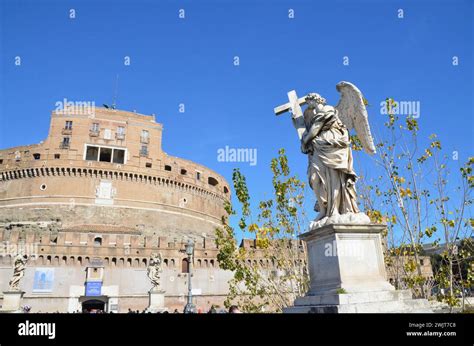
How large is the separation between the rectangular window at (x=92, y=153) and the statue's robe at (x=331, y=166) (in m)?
54.5

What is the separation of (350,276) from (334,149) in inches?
75.2

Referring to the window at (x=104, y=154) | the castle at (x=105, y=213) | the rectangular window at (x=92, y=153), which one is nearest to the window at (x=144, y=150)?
the castle at (x=105, y=213)

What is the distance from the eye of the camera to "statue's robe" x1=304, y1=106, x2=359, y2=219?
5207 millimetres

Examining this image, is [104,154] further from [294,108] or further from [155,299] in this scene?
[294,108]

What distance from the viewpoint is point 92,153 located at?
5472 centimetres

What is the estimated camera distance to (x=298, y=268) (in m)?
10.9

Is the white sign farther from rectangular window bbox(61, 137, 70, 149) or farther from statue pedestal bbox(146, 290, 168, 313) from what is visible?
rectangular window bbox(61, 137, 70, 149)

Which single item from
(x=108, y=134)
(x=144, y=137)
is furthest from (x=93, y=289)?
(x=144, y=137)

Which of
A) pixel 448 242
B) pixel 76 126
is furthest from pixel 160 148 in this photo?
pixel 448 242

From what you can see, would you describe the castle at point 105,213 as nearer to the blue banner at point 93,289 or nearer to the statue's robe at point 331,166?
the blue banner at point 93,289

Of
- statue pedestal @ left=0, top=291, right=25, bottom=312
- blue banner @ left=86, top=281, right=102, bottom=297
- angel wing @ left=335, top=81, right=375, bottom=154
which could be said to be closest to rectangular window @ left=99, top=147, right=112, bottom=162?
blue banner @ left=86, top=281, right=102, bottom=297
